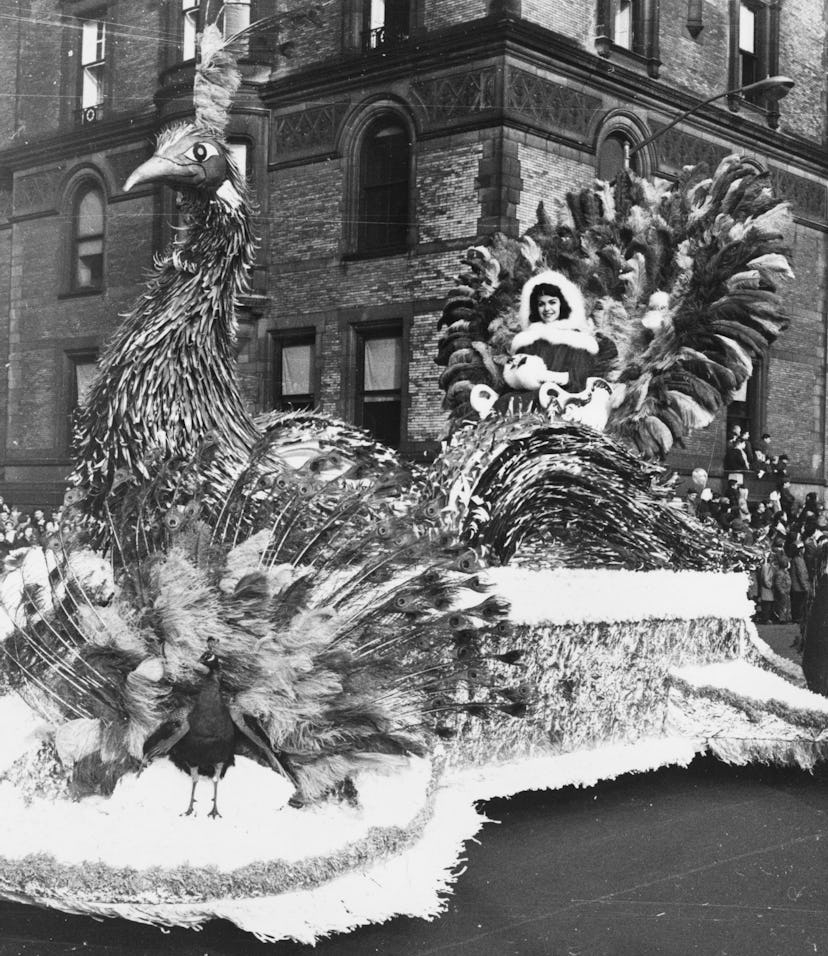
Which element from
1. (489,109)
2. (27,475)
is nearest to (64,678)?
(27,475)

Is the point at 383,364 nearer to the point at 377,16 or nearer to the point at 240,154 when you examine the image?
the point at 240,154

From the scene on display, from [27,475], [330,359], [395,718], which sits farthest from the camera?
[330,359]

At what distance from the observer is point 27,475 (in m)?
3.34

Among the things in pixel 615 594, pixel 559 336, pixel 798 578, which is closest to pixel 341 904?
pixel 615 594

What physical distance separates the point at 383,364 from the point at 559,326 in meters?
1.10

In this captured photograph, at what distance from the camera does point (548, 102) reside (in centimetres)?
376

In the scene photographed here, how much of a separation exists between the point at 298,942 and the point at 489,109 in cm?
242

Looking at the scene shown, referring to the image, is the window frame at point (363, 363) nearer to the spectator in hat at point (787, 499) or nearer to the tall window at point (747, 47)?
the tall window at point (747, 47)

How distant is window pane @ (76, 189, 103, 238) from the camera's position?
135 inches

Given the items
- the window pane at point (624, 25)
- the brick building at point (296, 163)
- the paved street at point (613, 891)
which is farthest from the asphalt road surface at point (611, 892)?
the window pane at point (624, 25)

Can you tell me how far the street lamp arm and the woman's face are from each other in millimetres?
614

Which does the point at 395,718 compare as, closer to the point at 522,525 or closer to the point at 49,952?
the point at 49,952

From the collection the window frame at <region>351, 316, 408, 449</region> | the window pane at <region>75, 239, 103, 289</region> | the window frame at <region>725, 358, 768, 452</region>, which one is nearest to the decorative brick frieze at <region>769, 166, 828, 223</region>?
the window frame at <region>725, 358, 768, 452</region>

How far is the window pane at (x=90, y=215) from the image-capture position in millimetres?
3424
